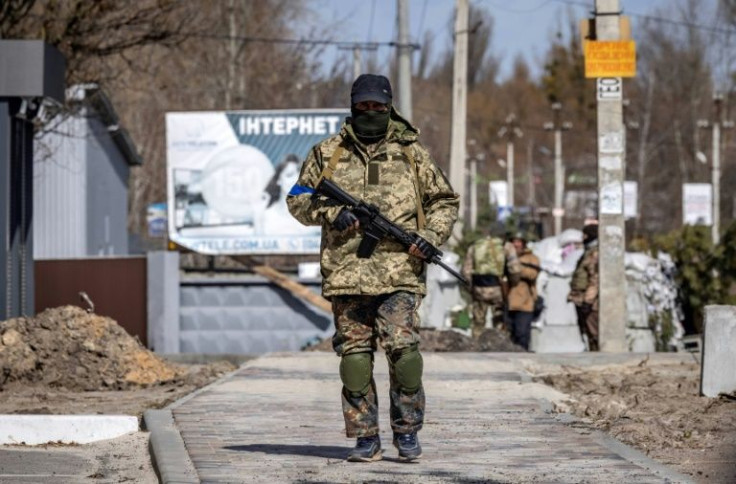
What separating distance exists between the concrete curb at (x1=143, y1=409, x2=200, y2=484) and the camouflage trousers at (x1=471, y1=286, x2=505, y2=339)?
31.9 feet

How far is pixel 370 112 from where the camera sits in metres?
7.57

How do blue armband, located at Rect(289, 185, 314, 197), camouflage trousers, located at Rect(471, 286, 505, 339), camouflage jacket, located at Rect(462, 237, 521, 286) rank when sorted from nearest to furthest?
blue armband, located at Rect(289, 185, 314, 197) < camouflage jacket, located at Rect(462, 237, 521, 286) < camouflage trousers, located at Rect(471, 286, 505, 339)

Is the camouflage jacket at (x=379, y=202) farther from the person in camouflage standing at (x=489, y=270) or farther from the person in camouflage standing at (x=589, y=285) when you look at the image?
the person in camouflage standing at (x=489, y=270)

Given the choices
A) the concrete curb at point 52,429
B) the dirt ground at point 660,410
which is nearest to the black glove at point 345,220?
the dirt ground at point 660,410

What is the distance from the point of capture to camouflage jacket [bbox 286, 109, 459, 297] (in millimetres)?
7496

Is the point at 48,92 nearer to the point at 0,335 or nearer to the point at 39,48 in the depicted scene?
the point at 39,48

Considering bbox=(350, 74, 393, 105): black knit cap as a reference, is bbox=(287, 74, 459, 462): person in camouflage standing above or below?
below

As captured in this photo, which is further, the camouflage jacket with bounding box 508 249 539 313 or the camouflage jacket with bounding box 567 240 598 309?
the camouflage jacket with bounding box 508 249 539 313

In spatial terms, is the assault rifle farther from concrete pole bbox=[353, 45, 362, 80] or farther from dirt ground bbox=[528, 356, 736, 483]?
concrete pole bbox=[353, 45, 362, 80]

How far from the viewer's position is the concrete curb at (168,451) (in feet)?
23.2

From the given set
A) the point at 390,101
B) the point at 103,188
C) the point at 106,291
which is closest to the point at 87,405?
the point at 390,101

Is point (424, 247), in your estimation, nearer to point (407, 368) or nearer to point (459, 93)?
point (407, 368)

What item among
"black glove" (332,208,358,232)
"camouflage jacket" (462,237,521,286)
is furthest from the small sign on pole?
"black glove" (332,208,358,232)

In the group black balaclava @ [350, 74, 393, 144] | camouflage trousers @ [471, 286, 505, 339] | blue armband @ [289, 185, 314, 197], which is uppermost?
black balaclava @ [350, 74, 393, 144]
